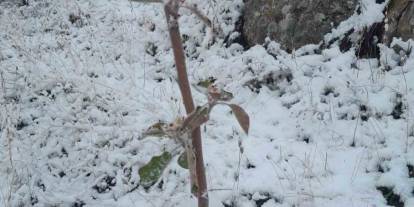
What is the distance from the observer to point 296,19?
427 cm

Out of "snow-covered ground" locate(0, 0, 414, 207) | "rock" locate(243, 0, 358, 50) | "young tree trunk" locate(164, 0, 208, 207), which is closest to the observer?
"young tree trunk" locate(164, 0, 208, 207)

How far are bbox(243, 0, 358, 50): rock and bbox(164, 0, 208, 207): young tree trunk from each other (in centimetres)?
307

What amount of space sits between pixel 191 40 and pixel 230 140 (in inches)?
69.0

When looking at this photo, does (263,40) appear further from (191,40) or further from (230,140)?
(230,140)

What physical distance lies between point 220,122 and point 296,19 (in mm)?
1322

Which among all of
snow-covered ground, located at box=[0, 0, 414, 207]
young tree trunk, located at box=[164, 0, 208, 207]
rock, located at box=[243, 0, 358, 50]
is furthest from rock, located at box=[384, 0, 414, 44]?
young tree trunk, located at box=[164, 0, 208, 207]

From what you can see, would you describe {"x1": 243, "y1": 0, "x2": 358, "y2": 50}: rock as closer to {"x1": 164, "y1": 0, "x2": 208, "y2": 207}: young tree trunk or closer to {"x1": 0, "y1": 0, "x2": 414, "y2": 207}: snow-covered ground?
{"x1": 0, "y1": 0, "x2": 414, "y2": 207}: snow-covered ground

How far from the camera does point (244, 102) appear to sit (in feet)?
13.2

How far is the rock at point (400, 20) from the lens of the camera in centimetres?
375

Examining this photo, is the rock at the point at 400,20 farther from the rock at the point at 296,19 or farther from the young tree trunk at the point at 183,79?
the young tree trunk at the point at 183,79

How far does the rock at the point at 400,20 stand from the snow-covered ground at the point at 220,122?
10 centimetres

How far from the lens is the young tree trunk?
3.85 feet

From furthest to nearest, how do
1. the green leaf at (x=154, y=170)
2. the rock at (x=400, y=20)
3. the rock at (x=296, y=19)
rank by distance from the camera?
the rock at (x=296, y=19) < the rock at (x=400, y=20) < the green leaf at (x=154, y=170)

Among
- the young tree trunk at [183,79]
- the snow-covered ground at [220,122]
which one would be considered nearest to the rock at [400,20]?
the snow-covered ground at [220,122]
